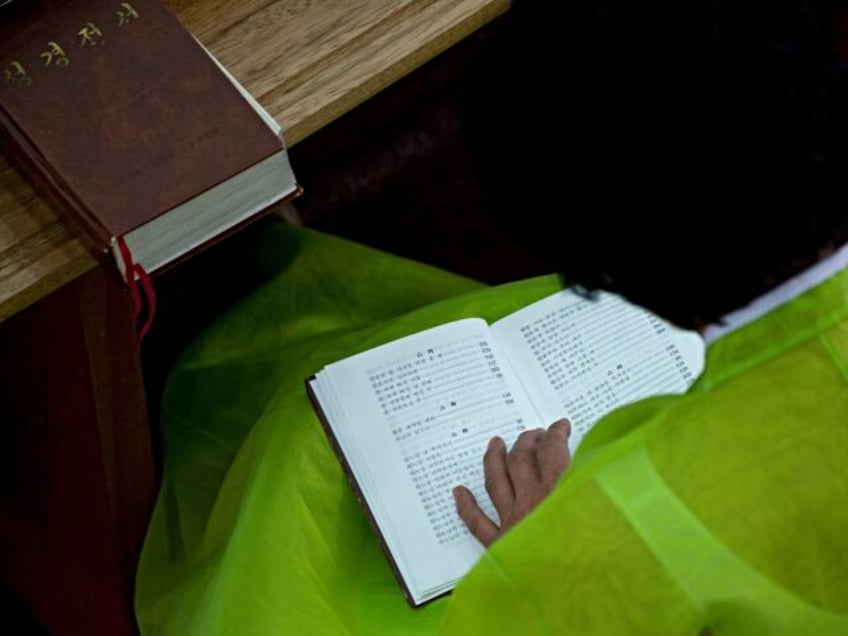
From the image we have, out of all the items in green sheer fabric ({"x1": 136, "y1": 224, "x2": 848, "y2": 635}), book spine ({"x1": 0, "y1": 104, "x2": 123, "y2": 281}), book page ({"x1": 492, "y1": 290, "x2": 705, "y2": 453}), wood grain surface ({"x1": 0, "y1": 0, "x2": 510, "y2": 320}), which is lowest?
book page ({"x1": 492, "y1": 290, "x2": 705, "y2": 453})

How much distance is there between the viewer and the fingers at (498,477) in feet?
3.42

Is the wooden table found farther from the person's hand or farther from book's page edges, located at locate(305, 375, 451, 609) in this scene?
the person's hand

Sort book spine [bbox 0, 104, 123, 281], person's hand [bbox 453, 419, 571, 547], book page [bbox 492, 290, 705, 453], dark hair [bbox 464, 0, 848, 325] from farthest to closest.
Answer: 1. book page [bbox 492, 290, 705, 453]
2. person's hand [bbox 453, 419, 571, 547]
3. book spine [bbox 0, 104, 123, 281]
4. dark hair [bbox 464, 0, 848, 325]

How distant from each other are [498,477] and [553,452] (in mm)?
51

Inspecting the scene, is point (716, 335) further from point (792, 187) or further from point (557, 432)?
point (557, 432)

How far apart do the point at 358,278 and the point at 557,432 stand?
0.40 m

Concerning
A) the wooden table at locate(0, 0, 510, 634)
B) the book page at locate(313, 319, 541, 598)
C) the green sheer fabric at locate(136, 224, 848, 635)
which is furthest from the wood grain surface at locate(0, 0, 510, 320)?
the green sheer fabric at locate(136, 224, 848, 635)

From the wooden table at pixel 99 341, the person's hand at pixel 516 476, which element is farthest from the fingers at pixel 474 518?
the wooden table at pixel 99 341

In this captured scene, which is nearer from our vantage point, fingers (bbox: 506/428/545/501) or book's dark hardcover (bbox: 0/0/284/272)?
book's dark hardcover (bbox: 0/0/284/272)

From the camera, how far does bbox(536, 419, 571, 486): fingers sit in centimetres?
103

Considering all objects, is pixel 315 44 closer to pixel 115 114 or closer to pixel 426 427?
pixel 115 114

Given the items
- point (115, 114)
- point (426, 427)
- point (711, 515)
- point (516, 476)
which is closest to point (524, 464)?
point (516, 476)

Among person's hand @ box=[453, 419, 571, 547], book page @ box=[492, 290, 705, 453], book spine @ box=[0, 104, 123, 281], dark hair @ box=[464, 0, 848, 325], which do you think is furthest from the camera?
book page @ box=[492, 290, 705, 453]

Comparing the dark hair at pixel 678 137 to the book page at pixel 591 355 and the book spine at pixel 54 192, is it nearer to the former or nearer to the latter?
the book spine at pixel 54 192
